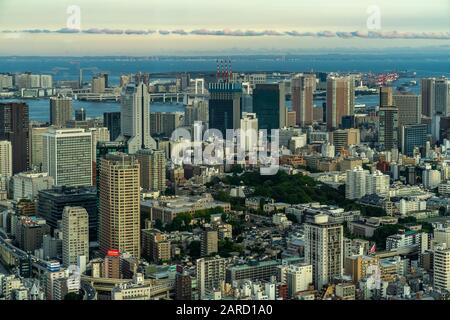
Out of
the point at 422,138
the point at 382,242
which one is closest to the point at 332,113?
the point at 422,138

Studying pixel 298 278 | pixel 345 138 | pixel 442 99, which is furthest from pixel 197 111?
pixel 298 278

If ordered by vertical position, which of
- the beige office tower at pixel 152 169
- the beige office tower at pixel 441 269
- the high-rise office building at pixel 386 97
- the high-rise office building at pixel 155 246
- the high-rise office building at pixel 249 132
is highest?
the high-rise office building at pixel 386 97

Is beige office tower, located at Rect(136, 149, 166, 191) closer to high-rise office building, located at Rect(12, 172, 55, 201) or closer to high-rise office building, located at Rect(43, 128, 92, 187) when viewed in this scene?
high-rise office building, located at Rect(43, 128, 92, 187)

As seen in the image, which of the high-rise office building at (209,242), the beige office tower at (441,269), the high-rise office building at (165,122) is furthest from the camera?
the high-rise office building at (165,122)

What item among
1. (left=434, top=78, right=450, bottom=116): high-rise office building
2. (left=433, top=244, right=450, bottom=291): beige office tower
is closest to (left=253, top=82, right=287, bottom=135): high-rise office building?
(left=434, top=78, right=450, bottom=116): high-rise office building

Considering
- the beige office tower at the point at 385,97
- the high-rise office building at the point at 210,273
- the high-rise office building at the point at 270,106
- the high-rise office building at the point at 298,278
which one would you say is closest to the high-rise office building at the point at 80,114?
the high-rise office building at the point at 270,106

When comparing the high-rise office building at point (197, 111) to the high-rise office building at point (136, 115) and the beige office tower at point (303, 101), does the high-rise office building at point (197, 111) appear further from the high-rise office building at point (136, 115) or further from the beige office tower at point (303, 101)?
the beige office tower at point (303, 101)
